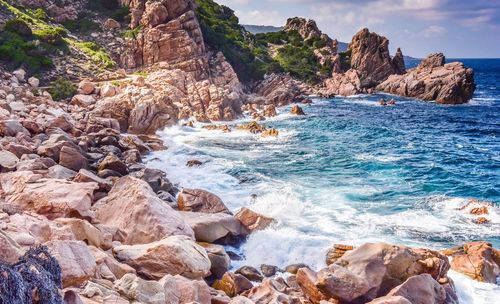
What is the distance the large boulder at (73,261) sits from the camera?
7785 millimetres

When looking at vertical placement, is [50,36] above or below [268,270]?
above

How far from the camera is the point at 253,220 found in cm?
1767

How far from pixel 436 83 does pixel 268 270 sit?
6729 cm

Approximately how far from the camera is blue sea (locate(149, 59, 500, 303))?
1681 centimetres

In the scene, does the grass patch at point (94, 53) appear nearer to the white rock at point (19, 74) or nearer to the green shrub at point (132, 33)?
the green shrub at point (132, 33)

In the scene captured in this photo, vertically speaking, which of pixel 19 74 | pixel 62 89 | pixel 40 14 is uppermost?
pixel 40 14

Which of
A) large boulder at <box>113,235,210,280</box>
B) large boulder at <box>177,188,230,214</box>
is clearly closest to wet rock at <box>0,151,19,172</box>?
large boulder at <box>177,188,230,214</box>

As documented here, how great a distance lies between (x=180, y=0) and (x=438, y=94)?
4463cm

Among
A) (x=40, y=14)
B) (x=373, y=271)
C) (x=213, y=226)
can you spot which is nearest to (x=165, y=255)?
(x=213, y=226)

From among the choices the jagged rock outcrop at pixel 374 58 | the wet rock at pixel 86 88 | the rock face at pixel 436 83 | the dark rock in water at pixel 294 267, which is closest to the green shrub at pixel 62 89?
the wet rock at pixel 86 88

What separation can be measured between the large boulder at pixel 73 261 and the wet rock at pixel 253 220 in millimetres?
9362

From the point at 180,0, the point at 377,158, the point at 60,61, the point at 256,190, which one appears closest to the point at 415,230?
the point at 256,190

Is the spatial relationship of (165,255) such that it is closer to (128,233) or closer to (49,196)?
(128,233)

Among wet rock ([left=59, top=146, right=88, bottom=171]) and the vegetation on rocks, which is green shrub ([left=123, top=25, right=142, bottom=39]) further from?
wet rock ([left=59, top=146, right=88, bottom=171])
